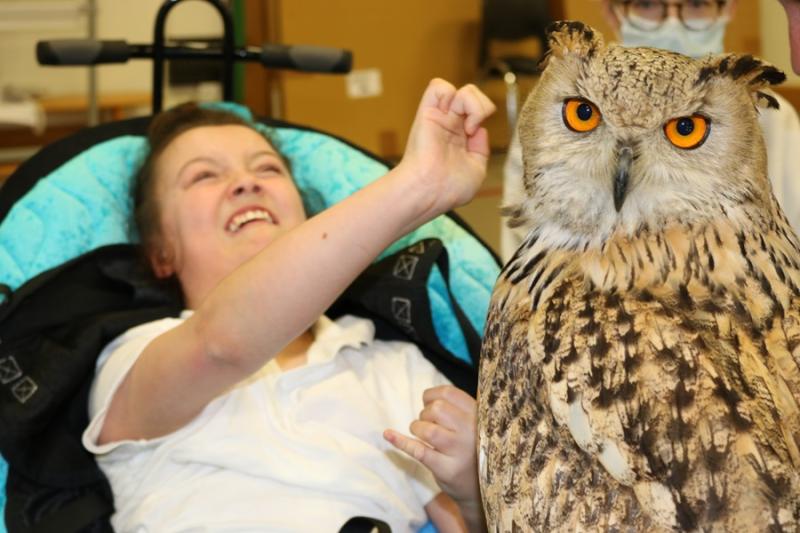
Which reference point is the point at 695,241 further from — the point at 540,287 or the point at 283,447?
the point at 283,447

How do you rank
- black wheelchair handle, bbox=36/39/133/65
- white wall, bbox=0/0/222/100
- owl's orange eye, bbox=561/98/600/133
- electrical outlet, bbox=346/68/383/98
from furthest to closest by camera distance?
electrical outlet, bbox=346/68/383/98, white wall, bbox=0/0/222/100, black wheelchair handle, bbox=36/39/133/65, owl's orange eye, bbox=561/98/600/133

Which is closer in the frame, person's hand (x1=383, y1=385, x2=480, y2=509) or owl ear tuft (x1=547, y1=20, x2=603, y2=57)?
owl ear tuft (x1=547, y1=20, x2=603, y2=57)

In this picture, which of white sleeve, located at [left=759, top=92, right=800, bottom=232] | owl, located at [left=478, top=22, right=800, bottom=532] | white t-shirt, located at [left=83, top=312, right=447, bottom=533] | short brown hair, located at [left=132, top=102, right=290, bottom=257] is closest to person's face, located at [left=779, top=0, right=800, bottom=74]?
owl, located at [left=478, top=22, right=800, bottom=532]

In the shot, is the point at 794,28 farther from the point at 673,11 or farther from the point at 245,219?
the point at 245,219

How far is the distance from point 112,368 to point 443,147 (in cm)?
56

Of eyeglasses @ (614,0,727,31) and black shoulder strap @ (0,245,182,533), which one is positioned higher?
eyeglasses @ (614,0,727,31)

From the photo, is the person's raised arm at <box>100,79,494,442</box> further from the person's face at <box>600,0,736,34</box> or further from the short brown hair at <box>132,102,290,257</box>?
the person's face at <box>600,0,736,34</box>

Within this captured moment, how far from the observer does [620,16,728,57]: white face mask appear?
5.10 ft

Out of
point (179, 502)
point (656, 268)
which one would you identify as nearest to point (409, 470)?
point (179, 502)

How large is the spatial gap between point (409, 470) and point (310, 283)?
0.36m

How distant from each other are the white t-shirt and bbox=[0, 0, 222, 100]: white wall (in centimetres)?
340

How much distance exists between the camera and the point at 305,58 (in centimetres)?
175

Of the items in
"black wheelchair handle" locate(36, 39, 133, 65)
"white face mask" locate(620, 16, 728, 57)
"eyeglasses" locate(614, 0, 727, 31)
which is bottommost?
"black wheelchair handle" locate(36, 39, 133, 65)

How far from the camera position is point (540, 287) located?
0.88 m
